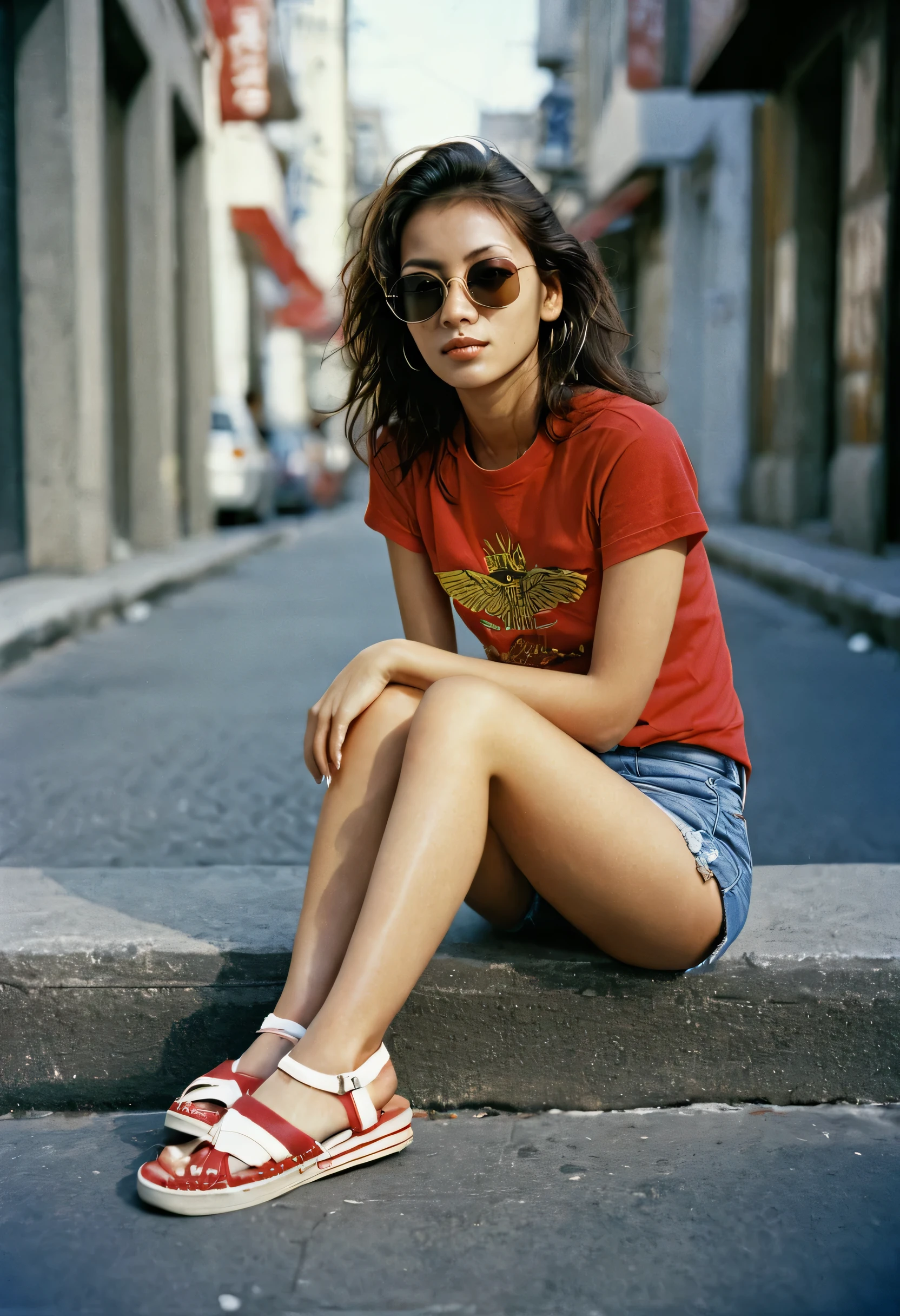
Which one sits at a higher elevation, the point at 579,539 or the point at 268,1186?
the point at 579,539

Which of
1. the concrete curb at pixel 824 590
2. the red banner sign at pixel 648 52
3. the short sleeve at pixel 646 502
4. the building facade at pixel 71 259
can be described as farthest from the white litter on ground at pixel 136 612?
the red banner sign at pixel 648 52

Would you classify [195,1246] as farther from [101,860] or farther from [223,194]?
[223,194]

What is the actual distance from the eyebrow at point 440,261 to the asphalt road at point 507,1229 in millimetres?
1335

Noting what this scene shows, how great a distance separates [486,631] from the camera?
2.37 m

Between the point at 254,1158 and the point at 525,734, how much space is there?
666mm

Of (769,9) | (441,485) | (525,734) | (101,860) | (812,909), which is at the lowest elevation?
(101,860)

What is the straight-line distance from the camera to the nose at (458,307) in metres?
2.20

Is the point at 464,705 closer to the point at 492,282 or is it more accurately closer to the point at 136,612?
the point at 492,282

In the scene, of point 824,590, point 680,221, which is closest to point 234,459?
point 680,221

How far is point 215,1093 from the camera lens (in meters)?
1.87

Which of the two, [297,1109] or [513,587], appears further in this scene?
[513,587]

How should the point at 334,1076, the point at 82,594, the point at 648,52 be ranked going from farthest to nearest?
the point at 648,52 → the point at 82,594 → the point at 334,1076

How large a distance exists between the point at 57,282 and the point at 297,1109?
736 cm

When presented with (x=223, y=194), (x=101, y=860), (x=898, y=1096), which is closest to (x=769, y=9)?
(x=101, y=860)
